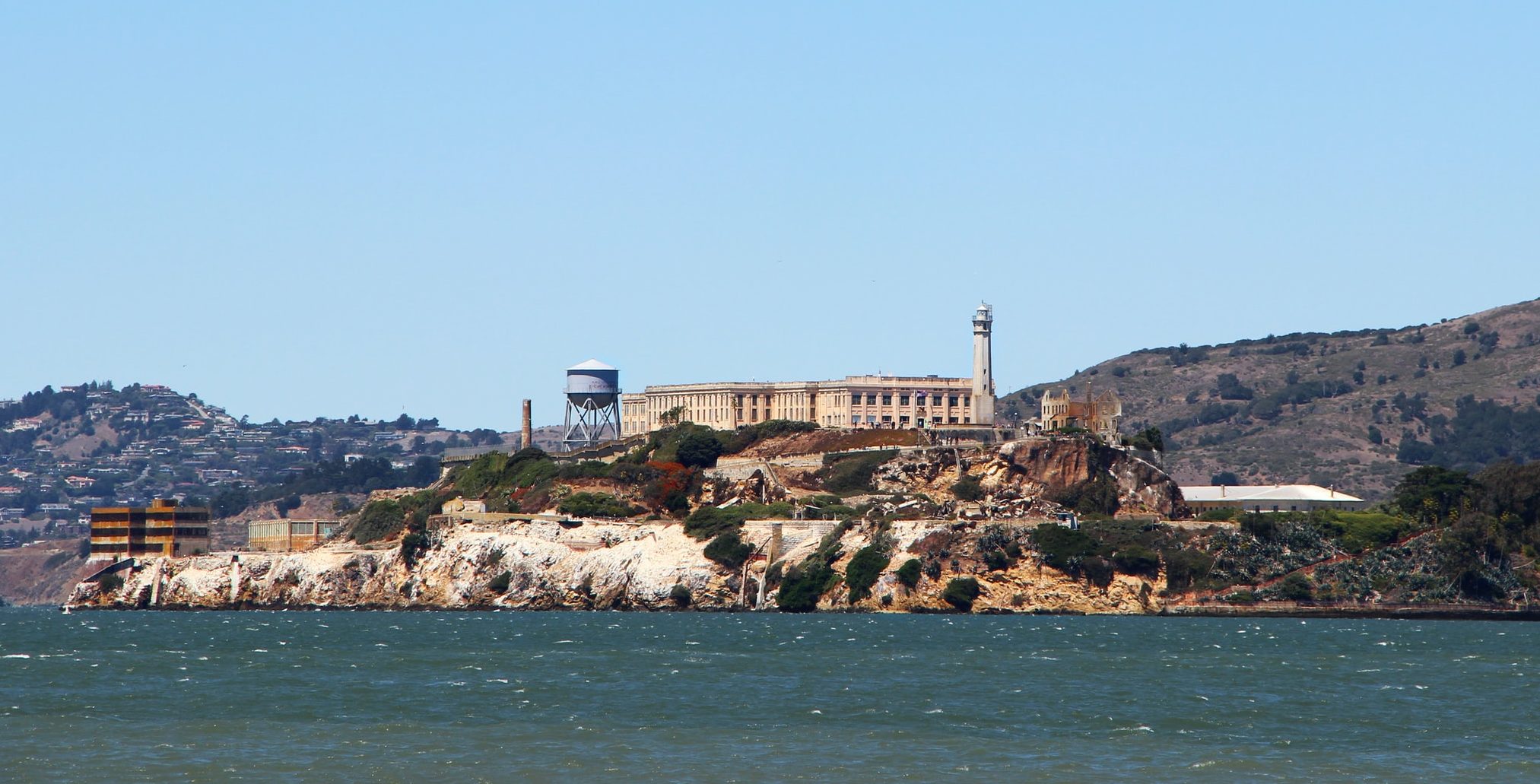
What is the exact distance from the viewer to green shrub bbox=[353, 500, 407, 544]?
168375 mm

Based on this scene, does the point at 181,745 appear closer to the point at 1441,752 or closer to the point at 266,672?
the point at 266,672

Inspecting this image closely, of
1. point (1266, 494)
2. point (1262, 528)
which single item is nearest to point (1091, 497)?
point (1262, 528)

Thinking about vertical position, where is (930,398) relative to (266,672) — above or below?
above

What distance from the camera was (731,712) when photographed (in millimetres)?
63781

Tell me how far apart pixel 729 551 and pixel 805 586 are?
22.1ft

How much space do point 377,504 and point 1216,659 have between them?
104587 millimetres

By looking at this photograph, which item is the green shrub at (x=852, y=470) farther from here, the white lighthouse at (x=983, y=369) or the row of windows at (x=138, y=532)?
the row of windows at (x=138, y=532)

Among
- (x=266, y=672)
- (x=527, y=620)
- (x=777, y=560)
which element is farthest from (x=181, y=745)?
(x=777, y=560)

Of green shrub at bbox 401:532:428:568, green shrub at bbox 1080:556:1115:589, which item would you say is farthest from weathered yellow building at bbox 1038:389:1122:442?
green shrub at bbox 401:532:428:568

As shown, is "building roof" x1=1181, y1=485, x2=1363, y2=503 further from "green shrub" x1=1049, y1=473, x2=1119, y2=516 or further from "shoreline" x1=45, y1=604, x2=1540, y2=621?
"shoreline" x1=45, y1=604, x2=1540, y2=621

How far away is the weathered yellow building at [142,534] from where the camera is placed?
191875 mm

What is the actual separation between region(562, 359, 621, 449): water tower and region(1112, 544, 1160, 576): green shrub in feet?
236

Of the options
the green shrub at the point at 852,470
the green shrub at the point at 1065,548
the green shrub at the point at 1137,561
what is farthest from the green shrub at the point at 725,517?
the green shrub at the point at 1137,561

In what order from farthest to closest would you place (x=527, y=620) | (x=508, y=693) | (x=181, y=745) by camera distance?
(x=527, y=620) → (x=508, y=693) → (x=181, y=745)
